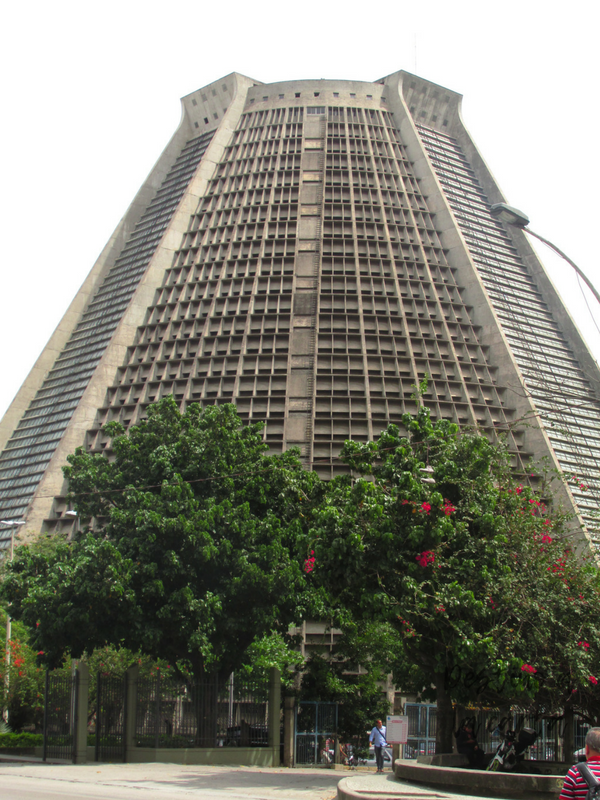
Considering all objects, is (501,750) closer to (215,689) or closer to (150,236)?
(215,689)

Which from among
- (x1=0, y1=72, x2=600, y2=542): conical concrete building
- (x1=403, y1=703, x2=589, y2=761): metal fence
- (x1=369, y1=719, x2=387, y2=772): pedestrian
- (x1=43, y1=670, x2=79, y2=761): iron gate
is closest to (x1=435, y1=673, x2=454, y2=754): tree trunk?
(x1=403, y1=703, x2=589, y2=761): metal fence

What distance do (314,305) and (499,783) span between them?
38313mm

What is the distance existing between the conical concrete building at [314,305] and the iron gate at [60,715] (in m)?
18.7

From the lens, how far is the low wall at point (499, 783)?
10852 mm

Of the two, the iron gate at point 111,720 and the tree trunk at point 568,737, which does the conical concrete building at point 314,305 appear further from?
the tree trunk at point 568,737

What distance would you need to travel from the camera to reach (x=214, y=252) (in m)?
52.6

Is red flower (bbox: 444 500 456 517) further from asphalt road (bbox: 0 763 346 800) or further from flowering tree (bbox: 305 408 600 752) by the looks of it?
asphalt road (bbox: 0 763 346 800)

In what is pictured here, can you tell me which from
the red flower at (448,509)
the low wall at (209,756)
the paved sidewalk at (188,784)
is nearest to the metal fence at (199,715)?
the low wall at (209,756)

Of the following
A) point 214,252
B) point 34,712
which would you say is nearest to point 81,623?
point 34,712

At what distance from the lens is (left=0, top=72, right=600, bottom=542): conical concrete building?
44500 mm

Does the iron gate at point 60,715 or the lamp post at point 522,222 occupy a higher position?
the lamp post at point 522,222

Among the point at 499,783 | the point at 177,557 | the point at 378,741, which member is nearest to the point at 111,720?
the point at 177,557

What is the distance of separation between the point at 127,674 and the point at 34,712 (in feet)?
48.1

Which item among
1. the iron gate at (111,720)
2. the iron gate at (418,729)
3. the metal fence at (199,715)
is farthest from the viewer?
the iron gate at (418,729)
